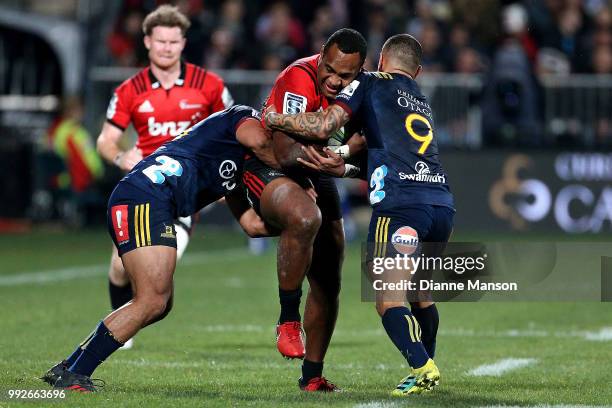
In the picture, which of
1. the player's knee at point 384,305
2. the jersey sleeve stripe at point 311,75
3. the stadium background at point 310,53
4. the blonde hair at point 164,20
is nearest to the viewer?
the player's knee at point 384,305

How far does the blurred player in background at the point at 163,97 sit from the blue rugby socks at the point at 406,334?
339cm

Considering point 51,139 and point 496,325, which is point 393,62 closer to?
point 496,325

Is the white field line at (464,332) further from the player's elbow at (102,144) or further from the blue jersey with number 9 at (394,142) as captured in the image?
the blue jersey with number 9 at (394,142)

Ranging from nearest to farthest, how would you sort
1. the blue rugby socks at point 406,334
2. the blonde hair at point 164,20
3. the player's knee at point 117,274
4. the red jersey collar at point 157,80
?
the blue rugby socks at point 406,334 → the player's knee at point 117,274 → the blonde hair at point 164,20 → the red jersey collar at point 157,80

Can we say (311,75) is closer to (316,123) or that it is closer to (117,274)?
(316,123)

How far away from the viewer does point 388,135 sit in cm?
783

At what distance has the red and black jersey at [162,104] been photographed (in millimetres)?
10844

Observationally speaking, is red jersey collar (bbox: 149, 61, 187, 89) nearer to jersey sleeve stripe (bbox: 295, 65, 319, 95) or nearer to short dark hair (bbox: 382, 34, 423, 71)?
jersey sleeve stripe (bbox: 295, 65, 319, 95)

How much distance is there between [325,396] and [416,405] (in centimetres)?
66

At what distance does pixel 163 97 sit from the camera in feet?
35.7

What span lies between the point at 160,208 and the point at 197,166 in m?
0.35

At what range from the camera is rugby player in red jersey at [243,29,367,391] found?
7.66 meters

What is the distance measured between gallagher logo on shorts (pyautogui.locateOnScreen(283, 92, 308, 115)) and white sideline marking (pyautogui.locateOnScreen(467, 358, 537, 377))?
2255mm

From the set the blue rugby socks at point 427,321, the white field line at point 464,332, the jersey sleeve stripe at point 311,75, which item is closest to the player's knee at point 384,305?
the blue rugby socks at point 427,321
